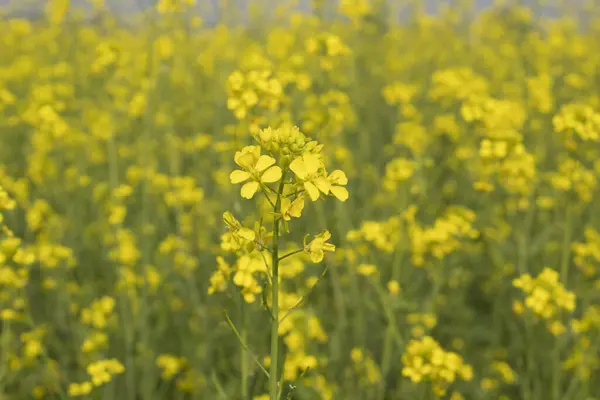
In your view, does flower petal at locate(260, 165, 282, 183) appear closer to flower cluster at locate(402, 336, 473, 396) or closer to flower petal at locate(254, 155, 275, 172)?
flower petal at locate(254, 155, 275, 172)

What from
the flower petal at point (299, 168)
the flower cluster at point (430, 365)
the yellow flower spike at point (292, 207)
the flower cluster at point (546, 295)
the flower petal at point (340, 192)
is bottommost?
the flower cluster at point (430, 365)

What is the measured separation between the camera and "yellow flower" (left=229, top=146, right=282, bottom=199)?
1.12m

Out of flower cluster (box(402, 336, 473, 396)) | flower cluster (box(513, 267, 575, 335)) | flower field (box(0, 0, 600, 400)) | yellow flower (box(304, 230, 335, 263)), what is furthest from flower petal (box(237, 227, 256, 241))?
flower cluster (box(513, 267, 575, 335))

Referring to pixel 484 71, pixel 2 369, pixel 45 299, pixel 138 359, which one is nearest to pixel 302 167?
pixel 2 369

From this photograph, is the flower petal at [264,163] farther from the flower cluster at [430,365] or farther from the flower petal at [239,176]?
the flower cluster at [430,365]

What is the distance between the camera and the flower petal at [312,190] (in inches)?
43.1

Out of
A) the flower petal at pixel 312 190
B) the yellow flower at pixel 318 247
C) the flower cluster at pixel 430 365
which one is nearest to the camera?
the flower petal at pixel 312 190

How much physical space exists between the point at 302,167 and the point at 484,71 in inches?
269

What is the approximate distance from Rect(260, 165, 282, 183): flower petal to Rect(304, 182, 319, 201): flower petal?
6cm

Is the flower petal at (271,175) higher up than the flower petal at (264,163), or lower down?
lower down

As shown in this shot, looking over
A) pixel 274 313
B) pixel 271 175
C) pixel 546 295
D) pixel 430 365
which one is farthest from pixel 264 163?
pixel 546 295

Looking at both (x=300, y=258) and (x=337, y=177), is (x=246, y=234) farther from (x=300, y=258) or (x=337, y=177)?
(x=300, y=258)

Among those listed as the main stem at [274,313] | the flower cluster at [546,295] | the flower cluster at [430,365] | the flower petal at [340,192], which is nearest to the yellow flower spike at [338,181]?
the flower petal at [340,192]

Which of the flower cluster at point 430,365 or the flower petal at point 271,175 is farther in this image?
the flower cluster at point 430,365
